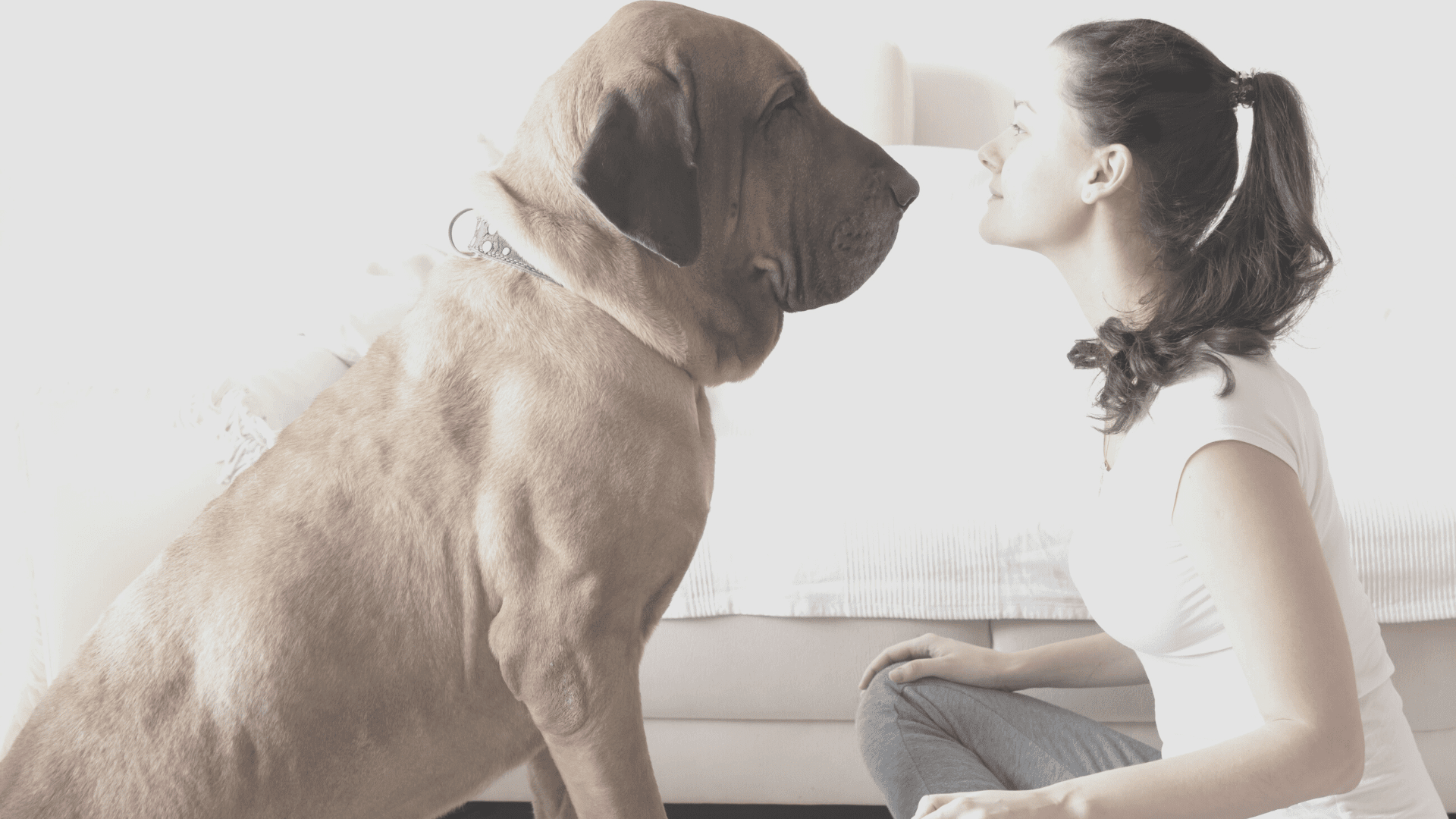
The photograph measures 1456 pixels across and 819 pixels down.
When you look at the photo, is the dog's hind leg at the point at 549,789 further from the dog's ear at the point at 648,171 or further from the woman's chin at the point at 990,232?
the woman's chin at the point at 990,232

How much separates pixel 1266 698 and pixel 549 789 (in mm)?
769

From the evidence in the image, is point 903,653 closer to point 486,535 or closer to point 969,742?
point 969,742

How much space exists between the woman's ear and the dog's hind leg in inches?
37.5

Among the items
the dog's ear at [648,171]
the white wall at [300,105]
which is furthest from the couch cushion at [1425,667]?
the white wall at [300,105]

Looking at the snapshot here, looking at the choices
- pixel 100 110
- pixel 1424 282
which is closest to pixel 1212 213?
pixel 1424 282

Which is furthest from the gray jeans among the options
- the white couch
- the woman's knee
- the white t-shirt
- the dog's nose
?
the dog's nose

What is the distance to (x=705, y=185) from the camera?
3.46ft

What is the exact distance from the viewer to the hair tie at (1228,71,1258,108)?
1239 mm

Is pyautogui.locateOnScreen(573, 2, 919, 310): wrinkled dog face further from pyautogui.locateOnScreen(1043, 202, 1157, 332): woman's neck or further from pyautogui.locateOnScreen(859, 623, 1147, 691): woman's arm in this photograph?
pyautogui.locateOnScreen(859, 623, 1147, 691): woman's arm

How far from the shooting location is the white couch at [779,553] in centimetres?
146

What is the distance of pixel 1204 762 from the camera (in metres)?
0.95

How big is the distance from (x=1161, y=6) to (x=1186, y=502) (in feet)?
8.30

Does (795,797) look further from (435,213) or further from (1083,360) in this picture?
(435,213)

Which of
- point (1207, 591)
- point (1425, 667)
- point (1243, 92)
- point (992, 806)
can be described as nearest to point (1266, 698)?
point (1207, 591)
